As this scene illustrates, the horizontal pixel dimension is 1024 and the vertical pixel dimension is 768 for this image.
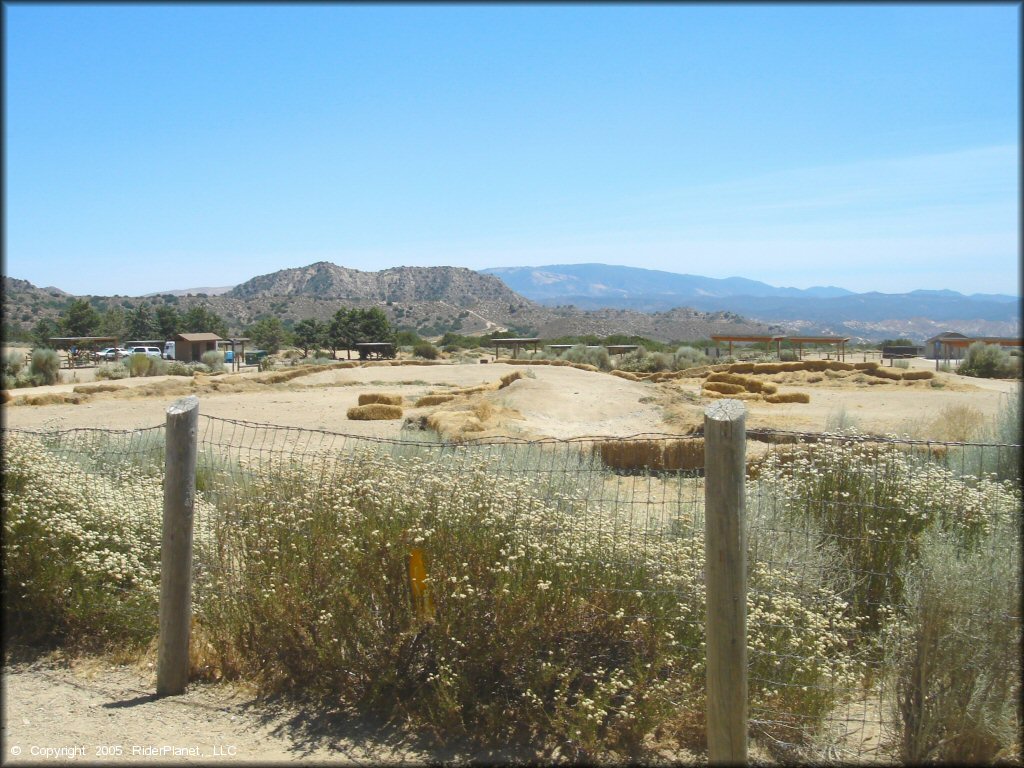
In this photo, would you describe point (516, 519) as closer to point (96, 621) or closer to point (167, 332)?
point (96, 621)

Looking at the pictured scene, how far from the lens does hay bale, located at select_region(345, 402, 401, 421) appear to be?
22.6 m

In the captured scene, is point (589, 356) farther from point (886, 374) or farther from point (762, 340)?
point (886, 374)

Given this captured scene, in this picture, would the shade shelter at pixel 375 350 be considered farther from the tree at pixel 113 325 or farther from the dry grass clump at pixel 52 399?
the dry grass clump at pixel 52 399

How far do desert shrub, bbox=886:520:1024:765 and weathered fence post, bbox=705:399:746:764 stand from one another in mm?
1057

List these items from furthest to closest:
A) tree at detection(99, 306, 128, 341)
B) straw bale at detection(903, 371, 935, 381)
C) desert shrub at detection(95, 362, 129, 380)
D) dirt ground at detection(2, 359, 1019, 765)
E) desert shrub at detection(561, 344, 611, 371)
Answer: tree at detection(99, 306, 128, 341) < desert shrub at detection(561, 344, 611, 371) < desert shrub at detection(95, 362, 129, 380) < straw bale at detection(903, 371, 935, 381) < dirt ground at detection(2, 359, 1019, 765)

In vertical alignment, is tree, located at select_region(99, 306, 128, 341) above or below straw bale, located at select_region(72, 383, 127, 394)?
above

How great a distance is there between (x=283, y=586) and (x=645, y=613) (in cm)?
215

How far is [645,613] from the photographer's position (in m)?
4.62

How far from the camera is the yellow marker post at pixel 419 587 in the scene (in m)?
4.70

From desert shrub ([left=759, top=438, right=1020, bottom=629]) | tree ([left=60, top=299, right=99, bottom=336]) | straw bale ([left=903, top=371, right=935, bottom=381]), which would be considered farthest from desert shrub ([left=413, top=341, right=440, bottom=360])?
desert shrub ([left=759, top=438, right=1020, bottom=629])

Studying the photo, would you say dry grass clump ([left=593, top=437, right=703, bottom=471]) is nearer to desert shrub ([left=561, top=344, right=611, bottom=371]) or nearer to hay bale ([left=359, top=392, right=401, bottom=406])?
hay bale ([left=359, top=392, right=401, bottom=406])

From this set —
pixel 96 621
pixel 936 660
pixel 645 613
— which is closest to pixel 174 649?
pixel 96 621

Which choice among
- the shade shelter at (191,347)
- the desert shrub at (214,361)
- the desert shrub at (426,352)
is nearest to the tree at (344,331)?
the desert shrub at (426,352)

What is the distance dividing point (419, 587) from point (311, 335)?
70591mm
